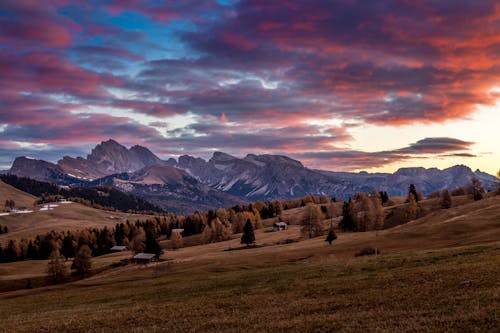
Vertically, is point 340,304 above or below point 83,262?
above

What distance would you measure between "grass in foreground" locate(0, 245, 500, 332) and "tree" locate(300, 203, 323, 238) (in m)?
106

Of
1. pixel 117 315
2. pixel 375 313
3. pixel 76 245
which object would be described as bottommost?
pixel 76 245

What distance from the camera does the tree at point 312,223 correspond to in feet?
504

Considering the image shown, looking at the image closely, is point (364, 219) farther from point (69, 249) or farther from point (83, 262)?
point (69, 249)

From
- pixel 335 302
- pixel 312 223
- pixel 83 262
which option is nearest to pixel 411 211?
pixel 312 223

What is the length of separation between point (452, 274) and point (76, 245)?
19356 cm

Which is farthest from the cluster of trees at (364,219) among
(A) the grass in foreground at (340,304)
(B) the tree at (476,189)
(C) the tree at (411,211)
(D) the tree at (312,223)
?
(A) the grass in foreground at (340,304)

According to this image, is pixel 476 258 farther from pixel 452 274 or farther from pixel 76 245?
pixel 76 245

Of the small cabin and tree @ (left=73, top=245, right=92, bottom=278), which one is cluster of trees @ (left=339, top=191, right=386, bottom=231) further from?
tree @ (left=73, top=245, right=92, bottom=278)

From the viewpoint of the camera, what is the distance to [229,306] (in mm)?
34000

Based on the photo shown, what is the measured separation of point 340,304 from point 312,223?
126666 mm

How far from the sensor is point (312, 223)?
154 m

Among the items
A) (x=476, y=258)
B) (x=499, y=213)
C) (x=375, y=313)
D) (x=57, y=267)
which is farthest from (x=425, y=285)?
(x=57, y=267)

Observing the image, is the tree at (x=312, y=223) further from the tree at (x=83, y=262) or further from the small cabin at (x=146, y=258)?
the tree at (x=83, y=262)
